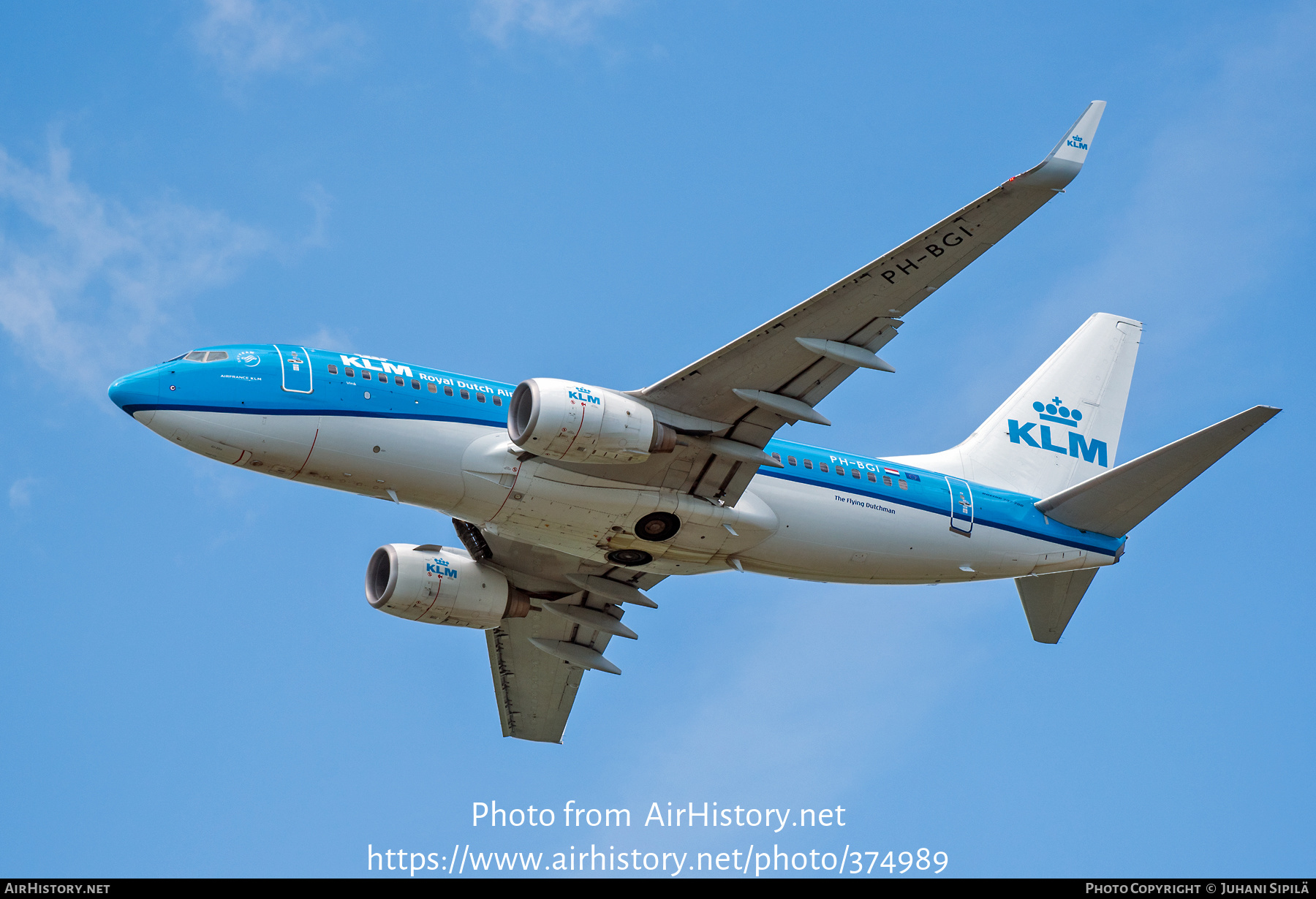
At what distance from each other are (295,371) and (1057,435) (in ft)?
75.7

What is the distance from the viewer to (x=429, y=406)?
97.9ft

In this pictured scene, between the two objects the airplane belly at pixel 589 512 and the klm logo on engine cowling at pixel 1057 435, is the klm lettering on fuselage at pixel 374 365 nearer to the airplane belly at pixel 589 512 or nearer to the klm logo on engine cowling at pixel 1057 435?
the airplane belly at pixel 589 512

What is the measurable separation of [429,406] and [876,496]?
11.7 metres

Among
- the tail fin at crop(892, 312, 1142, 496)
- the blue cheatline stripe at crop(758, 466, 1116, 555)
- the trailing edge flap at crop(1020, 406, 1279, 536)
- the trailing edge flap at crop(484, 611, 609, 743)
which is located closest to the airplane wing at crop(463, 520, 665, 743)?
the trailing edge flap at crop(484, 611, 609, 743)

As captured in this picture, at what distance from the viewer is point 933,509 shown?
113ft

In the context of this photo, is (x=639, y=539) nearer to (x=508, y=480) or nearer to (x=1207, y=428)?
(x=508, y=480)

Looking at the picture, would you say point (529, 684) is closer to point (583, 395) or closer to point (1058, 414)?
point (583, 395)

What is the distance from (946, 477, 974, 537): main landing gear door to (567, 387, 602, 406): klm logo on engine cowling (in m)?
11.4

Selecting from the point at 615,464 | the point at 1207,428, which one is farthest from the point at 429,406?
the point at 1207,428

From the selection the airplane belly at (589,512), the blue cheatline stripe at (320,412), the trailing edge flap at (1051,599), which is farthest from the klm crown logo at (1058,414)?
the blue cheatline stripe at (320,412)

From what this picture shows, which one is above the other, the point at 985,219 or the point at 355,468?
the point at 985,219

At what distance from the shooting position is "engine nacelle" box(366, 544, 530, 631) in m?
35.0

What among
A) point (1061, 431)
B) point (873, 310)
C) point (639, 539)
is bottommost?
point (639, 539)

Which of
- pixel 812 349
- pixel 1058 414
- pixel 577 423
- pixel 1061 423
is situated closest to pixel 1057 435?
pixel 1061 423
